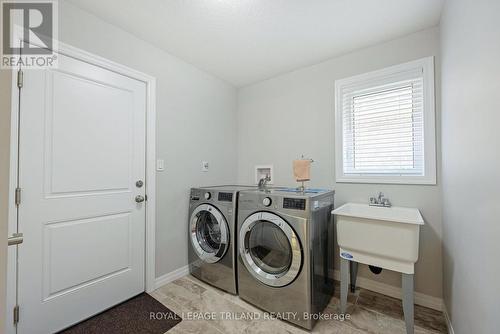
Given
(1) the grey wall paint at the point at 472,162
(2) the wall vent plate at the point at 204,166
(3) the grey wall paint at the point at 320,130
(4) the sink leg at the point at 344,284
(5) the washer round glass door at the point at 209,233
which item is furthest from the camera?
(2) the wall vent plate at the point at 204,166

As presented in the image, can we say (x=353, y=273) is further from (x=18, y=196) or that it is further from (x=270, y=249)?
(x=18, y=196)

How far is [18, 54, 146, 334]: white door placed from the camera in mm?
1405

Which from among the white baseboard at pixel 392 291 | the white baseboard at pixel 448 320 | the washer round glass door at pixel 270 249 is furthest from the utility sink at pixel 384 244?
the white baseboard at pixel 392 291

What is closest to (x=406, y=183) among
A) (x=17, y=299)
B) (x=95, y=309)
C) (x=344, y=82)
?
(x=344, y=82)

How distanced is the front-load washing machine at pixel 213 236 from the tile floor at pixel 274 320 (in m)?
0.15

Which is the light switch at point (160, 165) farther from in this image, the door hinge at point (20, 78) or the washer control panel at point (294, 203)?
the washer control panel at point (294, 203)

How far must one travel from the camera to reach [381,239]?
58.0 inches

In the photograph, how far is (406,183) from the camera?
1.85 metres

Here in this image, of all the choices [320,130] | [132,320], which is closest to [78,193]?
[132,320]

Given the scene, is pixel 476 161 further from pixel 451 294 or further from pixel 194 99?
pixel 194 99

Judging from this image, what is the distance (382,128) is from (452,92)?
67 centimetres

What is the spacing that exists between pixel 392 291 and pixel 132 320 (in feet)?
7.19

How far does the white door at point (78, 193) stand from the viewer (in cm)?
141

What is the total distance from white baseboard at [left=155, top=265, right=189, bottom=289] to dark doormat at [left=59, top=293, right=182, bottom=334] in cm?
23
